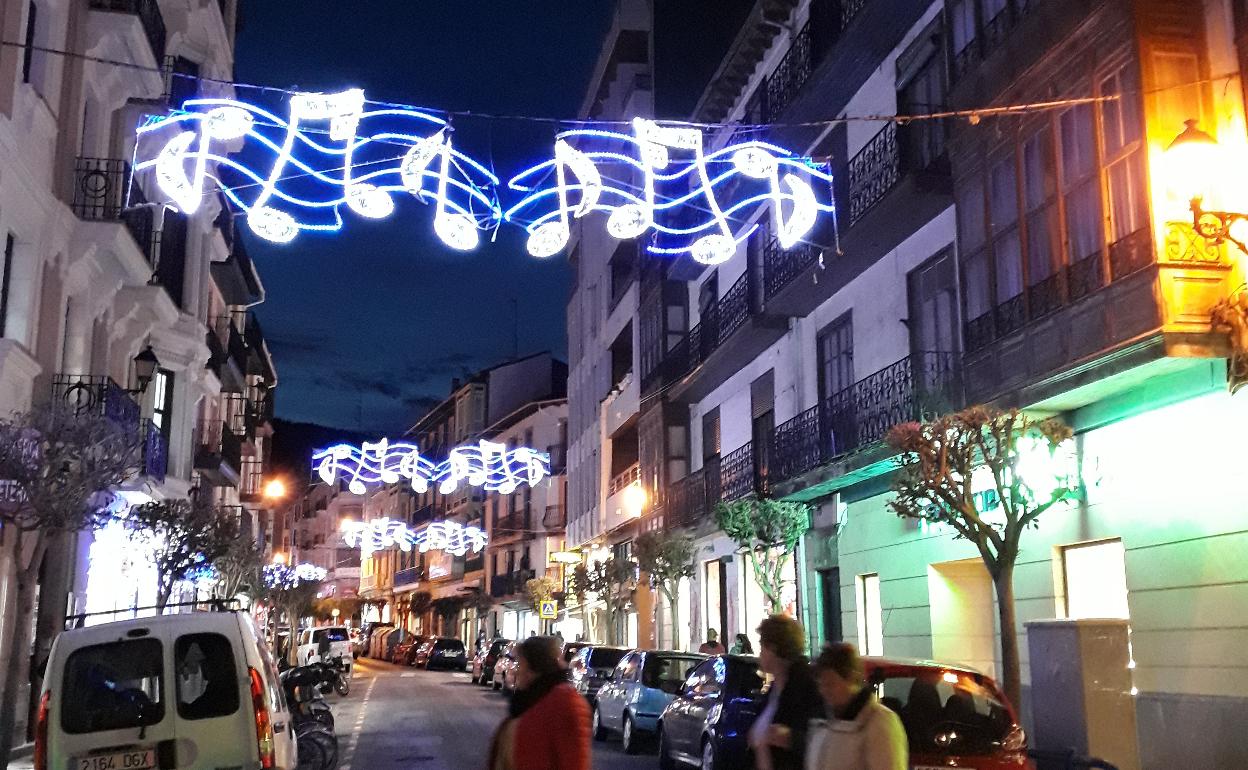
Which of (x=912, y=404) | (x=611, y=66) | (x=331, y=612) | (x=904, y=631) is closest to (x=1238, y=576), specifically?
(x=912, y=404)

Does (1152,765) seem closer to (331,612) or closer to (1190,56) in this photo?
(1190,56)

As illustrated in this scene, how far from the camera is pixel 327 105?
40.3 ft

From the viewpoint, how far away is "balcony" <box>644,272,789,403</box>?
25328 millimetres

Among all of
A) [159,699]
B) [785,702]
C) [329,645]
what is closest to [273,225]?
[159,699]

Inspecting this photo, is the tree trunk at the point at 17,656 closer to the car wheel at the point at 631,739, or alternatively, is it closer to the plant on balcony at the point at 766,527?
the car wheel at the point at 631,739

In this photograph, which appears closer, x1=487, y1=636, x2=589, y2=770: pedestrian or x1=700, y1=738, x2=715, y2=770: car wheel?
x1=487, y1=636, x2=589, y2=770: pedestrian

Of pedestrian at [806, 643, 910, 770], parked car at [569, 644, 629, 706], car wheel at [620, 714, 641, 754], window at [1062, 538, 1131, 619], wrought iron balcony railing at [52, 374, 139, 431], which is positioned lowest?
car wheel at [620, 714, 641, 754]

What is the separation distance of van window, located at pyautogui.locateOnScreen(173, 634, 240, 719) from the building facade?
5.89 metres

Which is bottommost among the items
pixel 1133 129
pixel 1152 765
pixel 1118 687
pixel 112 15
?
pixel 1152 765

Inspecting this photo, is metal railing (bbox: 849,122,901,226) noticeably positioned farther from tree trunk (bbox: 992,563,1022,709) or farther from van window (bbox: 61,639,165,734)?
van window (bbox: 61,639,165,734)

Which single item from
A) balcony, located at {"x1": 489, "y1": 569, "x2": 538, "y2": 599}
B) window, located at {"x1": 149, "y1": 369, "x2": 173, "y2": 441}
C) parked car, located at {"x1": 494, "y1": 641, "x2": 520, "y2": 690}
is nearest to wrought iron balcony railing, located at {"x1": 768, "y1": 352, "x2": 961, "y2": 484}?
parked car, located at {"x1": 494, "y1": 641, "x2": 520, "y2": 690}

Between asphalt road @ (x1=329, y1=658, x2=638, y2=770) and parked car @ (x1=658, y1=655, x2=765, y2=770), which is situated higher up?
parked car @ (x1=658, y1=655, x2=765, y2=770)

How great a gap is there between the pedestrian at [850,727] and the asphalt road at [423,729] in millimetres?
10967

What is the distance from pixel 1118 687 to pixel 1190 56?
6.76 metres
